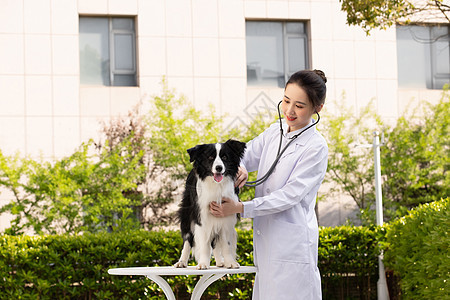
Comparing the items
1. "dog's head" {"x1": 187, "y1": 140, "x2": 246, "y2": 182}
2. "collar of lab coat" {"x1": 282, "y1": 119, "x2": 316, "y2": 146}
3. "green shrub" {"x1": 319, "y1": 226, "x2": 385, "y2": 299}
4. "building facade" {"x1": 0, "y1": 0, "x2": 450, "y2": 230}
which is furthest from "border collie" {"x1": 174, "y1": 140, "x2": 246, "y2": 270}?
"building facade" {"x1": 0, "y1": 0, "x2": 450, "y2": 230}

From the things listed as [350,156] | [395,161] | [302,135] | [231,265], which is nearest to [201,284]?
[231,265]

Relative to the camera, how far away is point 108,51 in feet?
45.8

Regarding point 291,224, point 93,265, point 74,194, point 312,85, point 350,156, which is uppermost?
point 350,156

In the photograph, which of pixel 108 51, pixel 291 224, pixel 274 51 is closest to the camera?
pixel 291 224

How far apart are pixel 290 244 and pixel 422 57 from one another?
1307 cm

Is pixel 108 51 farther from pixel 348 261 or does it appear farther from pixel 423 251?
pixel 423 251

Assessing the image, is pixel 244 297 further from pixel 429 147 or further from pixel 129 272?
pixel 429 147

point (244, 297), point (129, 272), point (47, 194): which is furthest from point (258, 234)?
point (47, 194)

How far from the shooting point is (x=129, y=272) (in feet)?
11.5

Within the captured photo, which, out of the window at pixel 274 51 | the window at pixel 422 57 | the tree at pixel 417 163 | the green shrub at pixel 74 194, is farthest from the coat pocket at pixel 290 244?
the window at pixel 422 57

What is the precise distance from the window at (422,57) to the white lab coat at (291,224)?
12.4 meters

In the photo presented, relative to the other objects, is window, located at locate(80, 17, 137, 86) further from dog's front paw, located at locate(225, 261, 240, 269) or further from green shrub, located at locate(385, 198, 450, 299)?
dog's front paw, located at locate(225, 261, 240, 269)

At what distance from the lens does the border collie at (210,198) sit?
350cm

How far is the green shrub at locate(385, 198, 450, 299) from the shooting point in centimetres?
590
